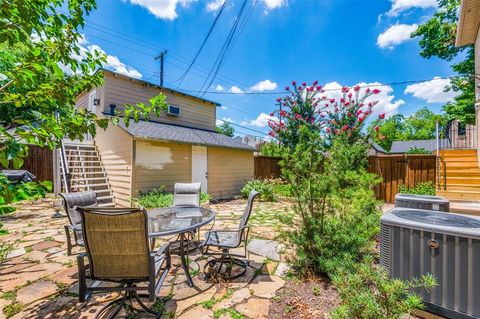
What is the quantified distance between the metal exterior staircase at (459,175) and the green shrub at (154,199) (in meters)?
7.43

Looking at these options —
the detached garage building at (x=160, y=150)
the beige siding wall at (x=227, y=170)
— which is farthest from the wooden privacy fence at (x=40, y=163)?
the beige siding wall at (x=227, y=170)

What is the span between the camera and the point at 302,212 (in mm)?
3086

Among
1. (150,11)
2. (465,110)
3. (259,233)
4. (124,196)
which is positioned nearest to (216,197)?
(124,196)

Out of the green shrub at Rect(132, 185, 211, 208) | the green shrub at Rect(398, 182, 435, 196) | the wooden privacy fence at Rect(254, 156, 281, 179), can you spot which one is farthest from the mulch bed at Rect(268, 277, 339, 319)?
the wooden privacy fence at Rect(254, 156, 281, 179)

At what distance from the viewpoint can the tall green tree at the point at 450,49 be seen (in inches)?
434

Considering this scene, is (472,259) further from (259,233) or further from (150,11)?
(150,11)

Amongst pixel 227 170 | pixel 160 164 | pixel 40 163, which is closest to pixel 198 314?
pixel 160 164

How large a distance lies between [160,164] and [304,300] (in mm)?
6687

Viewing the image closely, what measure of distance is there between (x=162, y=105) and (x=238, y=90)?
45.7 ft

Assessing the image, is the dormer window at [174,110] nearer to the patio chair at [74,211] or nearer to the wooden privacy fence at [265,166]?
the wooden privacy fence at [265,166]

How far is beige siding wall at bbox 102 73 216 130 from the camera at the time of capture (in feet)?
30.5

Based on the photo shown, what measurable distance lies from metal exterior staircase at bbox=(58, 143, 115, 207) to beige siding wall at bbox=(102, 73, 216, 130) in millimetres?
1971

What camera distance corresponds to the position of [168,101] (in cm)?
A: 1113

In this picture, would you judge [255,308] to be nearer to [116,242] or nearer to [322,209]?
[322,209]
